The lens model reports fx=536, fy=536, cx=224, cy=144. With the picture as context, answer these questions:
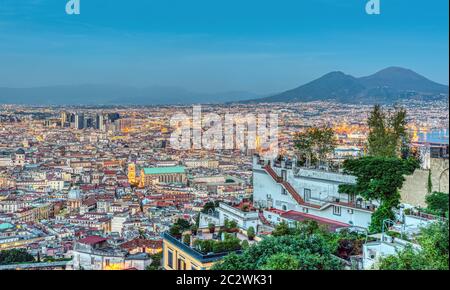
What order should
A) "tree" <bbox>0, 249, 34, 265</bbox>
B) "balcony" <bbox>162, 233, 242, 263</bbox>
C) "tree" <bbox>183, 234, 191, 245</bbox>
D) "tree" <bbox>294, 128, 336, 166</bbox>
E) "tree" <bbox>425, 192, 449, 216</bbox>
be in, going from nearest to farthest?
"balcony" <bbox>162, 233, 242, 263</bbox> < "tree" <bbox>425, 192, 449, 216</bbox> < "tree" <bbox>183, 234, 191, 245</bbox> < "tree" <bbox>294, 128, 336, 166</bbox> < "tree" <bbox>0, 249, 34, 265</bbox>

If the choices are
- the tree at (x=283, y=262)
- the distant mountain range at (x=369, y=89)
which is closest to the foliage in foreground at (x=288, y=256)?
the tree at (x=283, y=262)

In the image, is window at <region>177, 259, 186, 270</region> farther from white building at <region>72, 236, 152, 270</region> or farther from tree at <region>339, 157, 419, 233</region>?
white building at <region>72, 236, 152, 270</region>

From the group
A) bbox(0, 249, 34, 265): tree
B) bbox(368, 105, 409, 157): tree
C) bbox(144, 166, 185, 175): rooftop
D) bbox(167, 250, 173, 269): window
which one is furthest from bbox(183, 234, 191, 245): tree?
bbox(144, 166, 185, 175): rooftop

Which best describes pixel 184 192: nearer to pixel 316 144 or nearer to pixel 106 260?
pixel 316 144

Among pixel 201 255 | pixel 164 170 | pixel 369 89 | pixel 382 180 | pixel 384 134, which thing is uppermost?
pixel 369 89

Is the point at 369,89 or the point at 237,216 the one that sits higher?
the point at 369,89

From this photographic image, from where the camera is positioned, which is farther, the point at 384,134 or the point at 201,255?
the point at 384,134

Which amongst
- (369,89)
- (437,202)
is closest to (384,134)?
(369,89)
